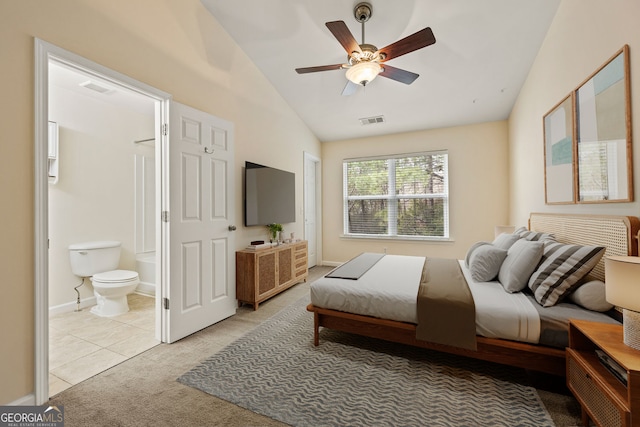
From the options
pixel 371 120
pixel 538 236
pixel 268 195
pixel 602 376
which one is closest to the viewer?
pixel 602 376

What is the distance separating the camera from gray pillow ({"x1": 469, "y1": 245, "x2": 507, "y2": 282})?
7.47ft

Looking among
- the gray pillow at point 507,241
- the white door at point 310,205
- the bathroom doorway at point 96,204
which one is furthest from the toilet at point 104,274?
the gray pillow at point 507,241

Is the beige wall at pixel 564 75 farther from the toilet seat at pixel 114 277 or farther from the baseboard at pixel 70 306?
the baseboard at pixel 70 306

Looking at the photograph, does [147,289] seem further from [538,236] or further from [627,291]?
[538,236]

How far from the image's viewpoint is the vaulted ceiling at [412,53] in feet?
8.48

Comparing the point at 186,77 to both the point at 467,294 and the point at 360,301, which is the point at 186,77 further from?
the point at 467,294

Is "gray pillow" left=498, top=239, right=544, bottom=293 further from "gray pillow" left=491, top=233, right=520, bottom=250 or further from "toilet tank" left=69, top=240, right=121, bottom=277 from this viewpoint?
"toilet tank" left=69, top=240, right=121, bottom=277

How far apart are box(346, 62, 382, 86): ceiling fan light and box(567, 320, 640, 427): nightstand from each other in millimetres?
2210

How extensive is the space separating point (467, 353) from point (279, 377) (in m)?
1.33

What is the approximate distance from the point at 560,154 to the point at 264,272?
3.31 meters

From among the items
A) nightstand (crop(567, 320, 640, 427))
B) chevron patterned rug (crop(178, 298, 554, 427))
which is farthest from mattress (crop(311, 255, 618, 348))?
chevron patterned rug (crop(178, 298, 554, 427))

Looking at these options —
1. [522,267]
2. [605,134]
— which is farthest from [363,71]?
[522,267]

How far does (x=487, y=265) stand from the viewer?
2283mm

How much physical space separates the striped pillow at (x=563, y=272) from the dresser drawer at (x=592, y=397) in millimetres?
402
